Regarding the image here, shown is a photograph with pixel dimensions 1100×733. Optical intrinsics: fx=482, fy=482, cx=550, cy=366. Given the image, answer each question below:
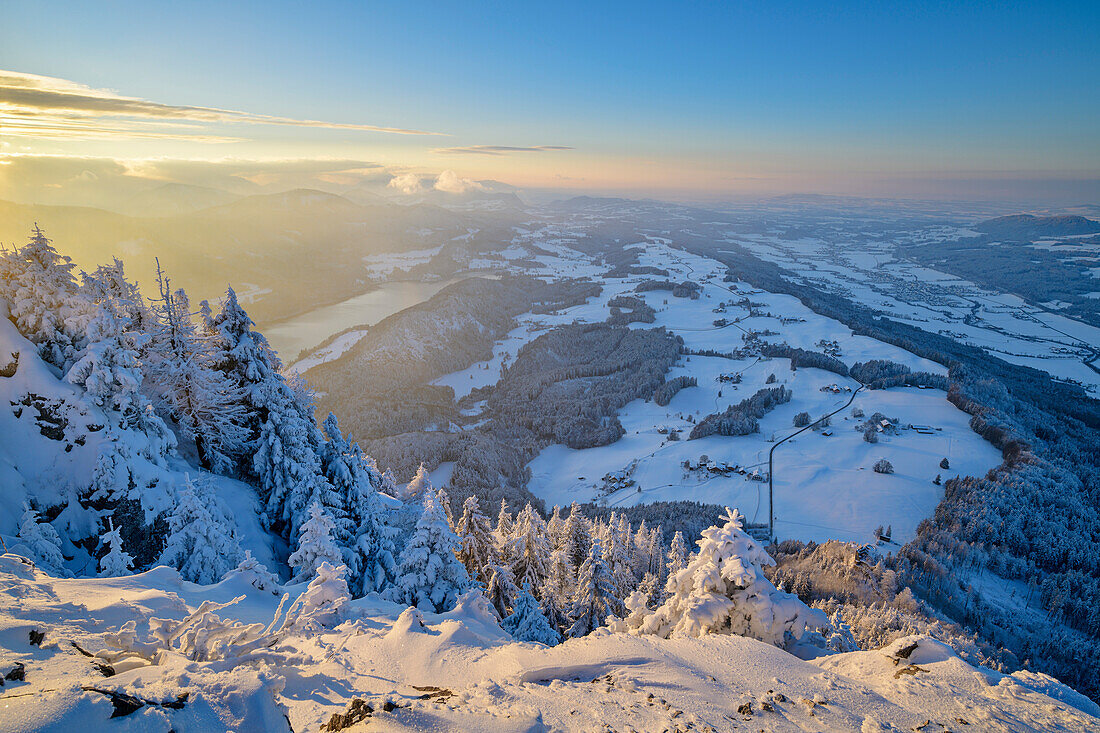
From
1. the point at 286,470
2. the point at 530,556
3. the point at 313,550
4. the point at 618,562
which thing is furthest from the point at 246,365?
the point at 618,562

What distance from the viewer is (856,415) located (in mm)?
89750

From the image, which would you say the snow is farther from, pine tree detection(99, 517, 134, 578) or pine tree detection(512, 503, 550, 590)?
pine tree detection(99, 517, 134, 578)

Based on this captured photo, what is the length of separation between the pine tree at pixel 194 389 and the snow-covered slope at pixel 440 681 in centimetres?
1185

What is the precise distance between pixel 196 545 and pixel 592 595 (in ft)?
52.1

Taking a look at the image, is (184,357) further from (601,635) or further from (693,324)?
(693,324)

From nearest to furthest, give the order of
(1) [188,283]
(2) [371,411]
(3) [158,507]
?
(3) [158,507], (2) [371,411], (1) [188,283]

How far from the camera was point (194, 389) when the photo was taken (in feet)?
71.2

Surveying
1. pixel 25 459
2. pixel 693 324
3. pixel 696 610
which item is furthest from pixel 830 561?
pixel 693 324

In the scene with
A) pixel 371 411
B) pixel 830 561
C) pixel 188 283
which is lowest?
pixel 371 411

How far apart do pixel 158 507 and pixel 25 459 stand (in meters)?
3.94

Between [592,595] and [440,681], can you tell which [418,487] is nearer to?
[592,595]

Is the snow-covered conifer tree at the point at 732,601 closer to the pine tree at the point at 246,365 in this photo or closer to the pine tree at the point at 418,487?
the pine tree at the point at 246,365

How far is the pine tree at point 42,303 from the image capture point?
1798cm

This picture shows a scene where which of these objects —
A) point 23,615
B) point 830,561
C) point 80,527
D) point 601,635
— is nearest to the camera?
point 23,615
